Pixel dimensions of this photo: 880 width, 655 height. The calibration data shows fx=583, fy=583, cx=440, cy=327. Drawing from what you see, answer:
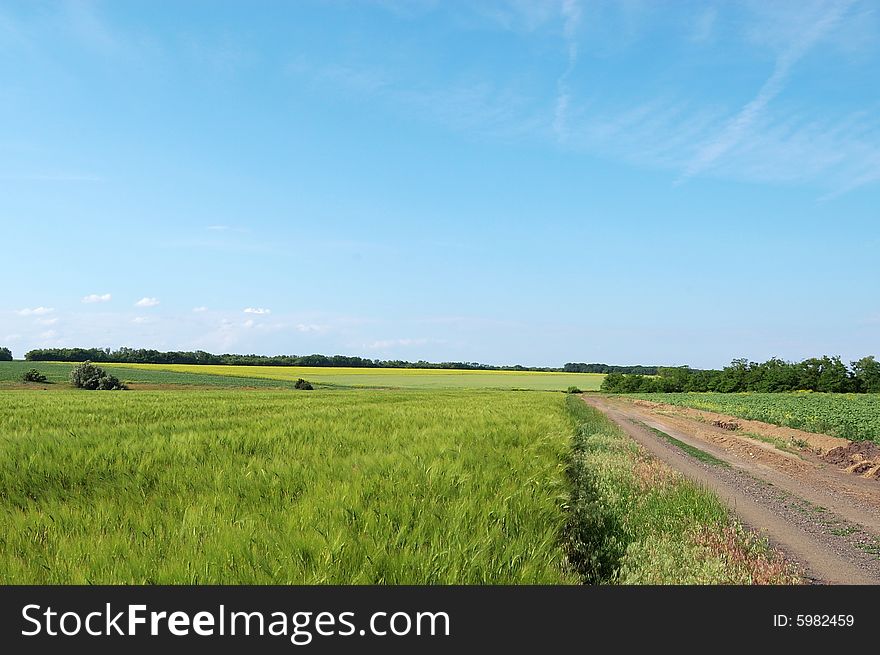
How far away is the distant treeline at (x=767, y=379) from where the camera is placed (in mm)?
84375

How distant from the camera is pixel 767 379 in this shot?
9125 centimetres

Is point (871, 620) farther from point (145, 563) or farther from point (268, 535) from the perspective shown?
point (145, 563)

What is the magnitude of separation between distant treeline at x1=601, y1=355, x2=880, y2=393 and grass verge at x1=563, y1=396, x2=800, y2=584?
3535 inches

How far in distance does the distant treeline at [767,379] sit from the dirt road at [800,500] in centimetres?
7493

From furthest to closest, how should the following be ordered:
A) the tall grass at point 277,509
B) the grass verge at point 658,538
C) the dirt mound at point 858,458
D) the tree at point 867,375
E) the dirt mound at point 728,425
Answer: the tree at point 867,375 < the dirt mound at point 728,425 < the dirt mound at point 858,458 < the grass verge at point 658,538 < the tall grass at point 277,509

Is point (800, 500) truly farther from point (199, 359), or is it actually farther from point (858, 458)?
point (199, 359)

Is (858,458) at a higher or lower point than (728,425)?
higher

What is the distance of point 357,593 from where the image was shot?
329cm

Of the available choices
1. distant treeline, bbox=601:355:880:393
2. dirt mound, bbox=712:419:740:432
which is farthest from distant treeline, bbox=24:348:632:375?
dirt mound, bbox=712:419:740:432

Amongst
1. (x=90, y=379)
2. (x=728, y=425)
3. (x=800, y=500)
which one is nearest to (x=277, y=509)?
(x=800, y=500)

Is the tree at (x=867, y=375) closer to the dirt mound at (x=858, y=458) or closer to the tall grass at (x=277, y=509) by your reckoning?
the dirt mound at (x=858, y=458)

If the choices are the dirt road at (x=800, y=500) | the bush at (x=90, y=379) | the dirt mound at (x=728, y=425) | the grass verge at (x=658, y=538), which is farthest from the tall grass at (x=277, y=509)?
the bush at (x=90, y=379)

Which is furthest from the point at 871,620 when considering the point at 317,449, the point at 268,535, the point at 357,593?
the point at 317,449

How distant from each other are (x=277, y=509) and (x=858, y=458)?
19.8 meters
